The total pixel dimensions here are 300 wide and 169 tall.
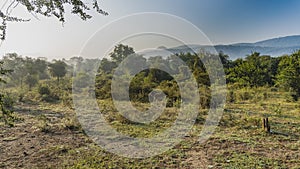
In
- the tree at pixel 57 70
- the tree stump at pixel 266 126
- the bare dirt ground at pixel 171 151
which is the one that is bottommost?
the bare dirt ground at pixel 171 151

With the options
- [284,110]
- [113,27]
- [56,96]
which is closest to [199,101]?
[284,110]

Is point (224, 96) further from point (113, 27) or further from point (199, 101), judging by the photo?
point (113, 27)

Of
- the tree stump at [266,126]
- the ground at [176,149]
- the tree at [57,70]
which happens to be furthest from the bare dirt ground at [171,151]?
the tree at [57,70]

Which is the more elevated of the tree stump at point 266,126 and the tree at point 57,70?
the tree at point 57,70

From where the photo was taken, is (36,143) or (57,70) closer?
(36,143)

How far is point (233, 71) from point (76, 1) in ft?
45.2

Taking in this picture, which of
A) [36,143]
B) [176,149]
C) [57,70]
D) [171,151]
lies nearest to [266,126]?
[176,149]

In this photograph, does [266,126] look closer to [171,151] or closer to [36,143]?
[171,151]

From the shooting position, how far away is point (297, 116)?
21.0ft

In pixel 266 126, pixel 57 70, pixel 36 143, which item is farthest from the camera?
pixel 57 70

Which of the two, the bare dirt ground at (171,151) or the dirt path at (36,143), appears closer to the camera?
the bare dirt ground at (171,151)

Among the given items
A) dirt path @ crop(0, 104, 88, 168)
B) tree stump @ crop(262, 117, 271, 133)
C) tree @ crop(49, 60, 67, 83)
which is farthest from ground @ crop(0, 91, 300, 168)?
tree @ crop(49, 60, 67, 83)

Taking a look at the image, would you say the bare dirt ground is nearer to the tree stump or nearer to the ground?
the ground

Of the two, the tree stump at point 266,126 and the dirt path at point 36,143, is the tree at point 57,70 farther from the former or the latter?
the tree stump at point 266,126
